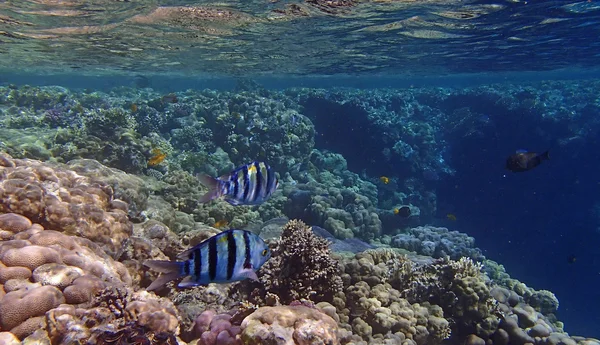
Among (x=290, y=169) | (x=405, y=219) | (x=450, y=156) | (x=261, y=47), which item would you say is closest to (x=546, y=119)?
(x=450, y=156)

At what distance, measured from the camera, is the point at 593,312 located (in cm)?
2367

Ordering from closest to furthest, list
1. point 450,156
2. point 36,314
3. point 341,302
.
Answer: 1. point 36,314
2. point 341,302
3. point 450,156

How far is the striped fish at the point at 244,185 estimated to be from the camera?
12.1 ft

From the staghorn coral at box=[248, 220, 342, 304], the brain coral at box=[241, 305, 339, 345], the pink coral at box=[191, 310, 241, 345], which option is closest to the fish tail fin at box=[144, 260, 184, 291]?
the brain coral at box=[241, 305, 339, 345]

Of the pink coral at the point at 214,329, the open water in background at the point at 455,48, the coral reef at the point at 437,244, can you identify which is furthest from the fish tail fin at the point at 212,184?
the open water in background at the point at 455,48

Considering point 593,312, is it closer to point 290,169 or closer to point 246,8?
point 290,169

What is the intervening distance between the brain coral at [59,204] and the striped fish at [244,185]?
3.00 meters

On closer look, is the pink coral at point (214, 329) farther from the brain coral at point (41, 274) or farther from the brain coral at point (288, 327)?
the brain coral at point (41, 274)

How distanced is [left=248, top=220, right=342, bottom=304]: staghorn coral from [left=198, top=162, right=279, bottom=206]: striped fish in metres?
2.13

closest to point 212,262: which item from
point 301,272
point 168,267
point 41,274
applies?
point 168,267

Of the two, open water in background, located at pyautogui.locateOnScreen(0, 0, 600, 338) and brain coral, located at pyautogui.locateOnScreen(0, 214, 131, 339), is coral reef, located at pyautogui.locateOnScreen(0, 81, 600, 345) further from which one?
open water in background, located at pyautogui.locateOnScreen(0, 0, 600, 338)

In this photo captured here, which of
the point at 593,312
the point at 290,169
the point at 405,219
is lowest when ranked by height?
the point at 593,312

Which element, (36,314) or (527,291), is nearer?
(36,314)

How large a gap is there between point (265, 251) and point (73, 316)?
217 centimetres
